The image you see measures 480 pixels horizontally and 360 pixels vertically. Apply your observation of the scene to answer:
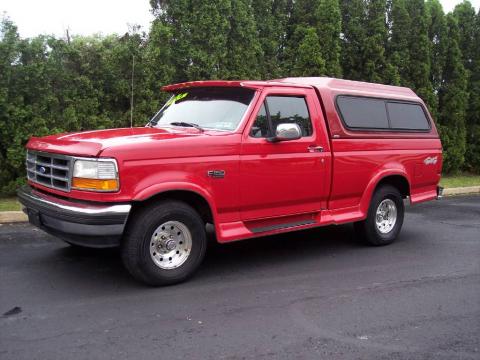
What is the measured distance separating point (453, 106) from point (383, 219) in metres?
9.48

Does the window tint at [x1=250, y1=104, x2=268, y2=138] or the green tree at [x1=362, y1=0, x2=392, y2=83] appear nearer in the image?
the window tint at [x1=250, y1=104, x2=268, y2=138]

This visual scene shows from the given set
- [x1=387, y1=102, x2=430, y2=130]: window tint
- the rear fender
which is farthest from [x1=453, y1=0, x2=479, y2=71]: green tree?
the rear fender

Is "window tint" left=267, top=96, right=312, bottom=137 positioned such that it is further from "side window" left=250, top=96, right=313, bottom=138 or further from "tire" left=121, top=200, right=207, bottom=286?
"tire" left=121, top=200, right=207, bottom=286

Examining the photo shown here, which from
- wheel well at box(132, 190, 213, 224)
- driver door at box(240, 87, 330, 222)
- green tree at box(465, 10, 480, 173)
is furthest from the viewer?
green tree at box(465, 10, 480, 173)

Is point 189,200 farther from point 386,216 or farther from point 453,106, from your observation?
point 453,106

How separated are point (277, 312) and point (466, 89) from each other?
1384 centimetres

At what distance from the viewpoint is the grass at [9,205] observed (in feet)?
25.1

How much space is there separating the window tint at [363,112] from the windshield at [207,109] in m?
1.51

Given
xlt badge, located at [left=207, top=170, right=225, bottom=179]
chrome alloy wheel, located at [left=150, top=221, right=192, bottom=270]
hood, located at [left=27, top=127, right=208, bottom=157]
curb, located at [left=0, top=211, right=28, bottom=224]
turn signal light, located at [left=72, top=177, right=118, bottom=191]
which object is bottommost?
curb, located at [left=0, top=211, right=28, bottom=224]

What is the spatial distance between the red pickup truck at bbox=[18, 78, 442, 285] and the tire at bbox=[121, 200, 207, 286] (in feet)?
0.04

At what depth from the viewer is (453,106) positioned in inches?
583

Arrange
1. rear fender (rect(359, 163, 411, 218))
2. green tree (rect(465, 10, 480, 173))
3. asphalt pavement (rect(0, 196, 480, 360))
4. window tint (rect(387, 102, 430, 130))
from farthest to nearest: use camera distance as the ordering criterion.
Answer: green tree (rect(465, 10, 480, 173))
window tint (rect(387, 102, 430, 130))
rear fender (rect(359, 163, 411, 218))
asphalt pavement (rect(0, 196, 480, 360))

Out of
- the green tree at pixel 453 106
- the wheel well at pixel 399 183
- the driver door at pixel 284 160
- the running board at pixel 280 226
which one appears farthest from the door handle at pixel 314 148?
the green tree at pixel 453 106

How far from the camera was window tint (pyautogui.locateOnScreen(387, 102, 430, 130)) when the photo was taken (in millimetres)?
6996
